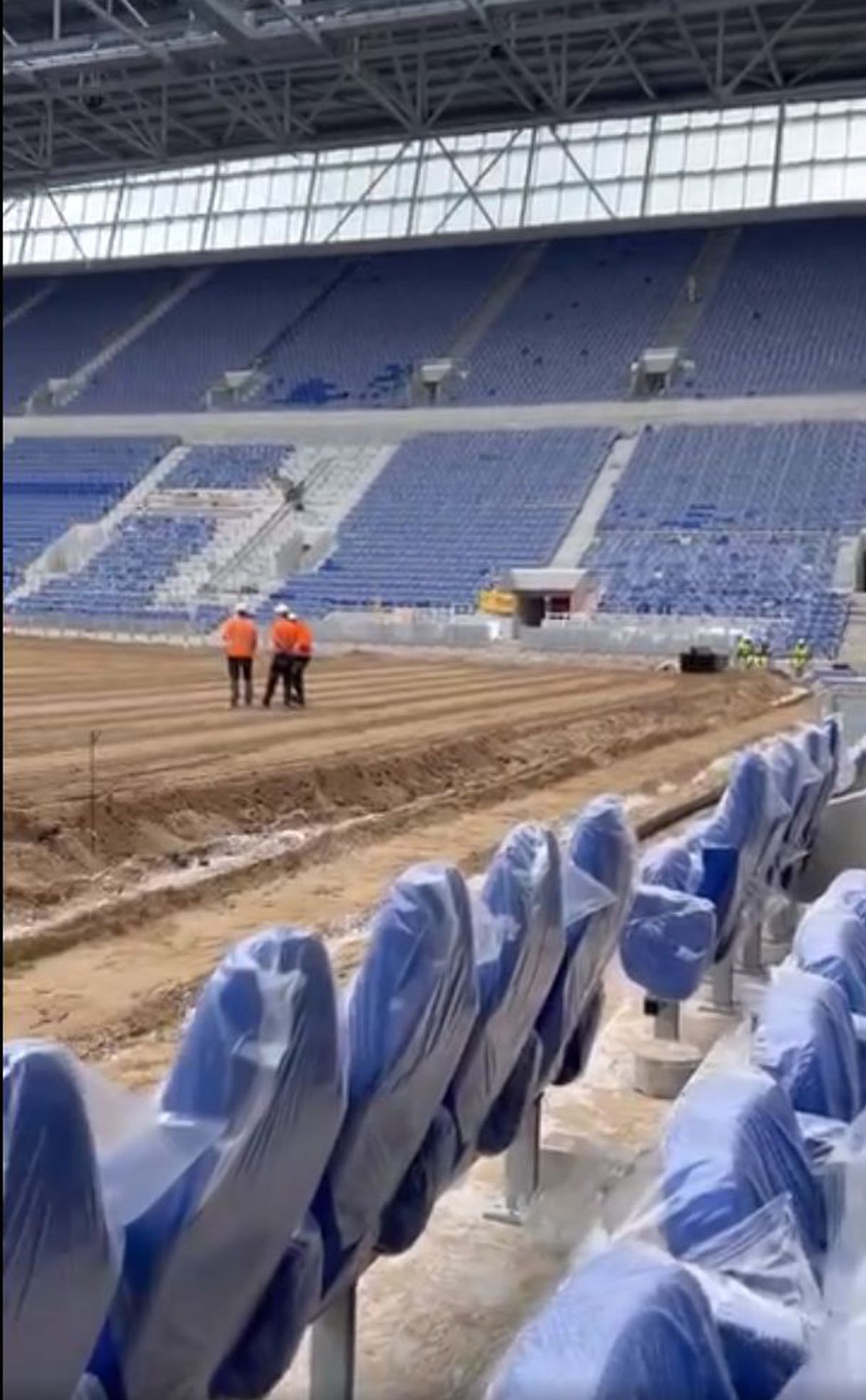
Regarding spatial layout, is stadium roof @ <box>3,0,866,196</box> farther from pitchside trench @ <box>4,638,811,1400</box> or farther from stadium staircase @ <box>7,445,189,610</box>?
pitchside trench @ <box>4,638,811,1400</box>

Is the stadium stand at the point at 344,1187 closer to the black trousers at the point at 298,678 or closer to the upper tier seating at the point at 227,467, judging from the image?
the black trousers at the point at 298,678

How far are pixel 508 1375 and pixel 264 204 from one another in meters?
47.5

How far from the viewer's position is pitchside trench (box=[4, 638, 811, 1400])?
13.0 ft

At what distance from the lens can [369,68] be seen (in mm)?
36094

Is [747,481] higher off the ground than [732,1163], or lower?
higher

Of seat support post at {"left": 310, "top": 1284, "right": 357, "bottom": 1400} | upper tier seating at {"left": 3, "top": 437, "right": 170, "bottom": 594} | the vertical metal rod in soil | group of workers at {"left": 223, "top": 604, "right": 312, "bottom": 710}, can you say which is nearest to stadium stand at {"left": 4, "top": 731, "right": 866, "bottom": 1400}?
seat support post at {"left": 310, "top": 1284, "right": 357, "bottom": 1400}

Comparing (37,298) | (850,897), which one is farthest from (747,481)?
(850,897)

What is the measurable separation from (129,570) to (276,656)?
20022 millimetres

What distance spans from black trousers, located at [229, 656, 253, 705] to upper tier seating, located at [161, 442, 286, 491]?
21912 millimetres

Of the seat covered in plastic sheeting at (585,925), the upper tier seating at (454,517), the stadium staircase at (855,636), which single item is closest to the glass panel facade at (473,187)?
the upper tier seating at (454,517)

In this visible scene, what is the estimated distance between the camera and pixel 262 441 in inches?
1594

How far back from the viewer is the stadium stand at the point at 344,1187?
1.76 m

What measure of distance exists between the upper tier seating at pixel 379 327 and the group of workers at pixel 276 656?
24351 mm

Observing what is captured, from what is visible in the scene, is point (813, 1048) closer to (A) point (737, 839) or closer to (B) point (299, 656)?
(A) point (737, 839)
